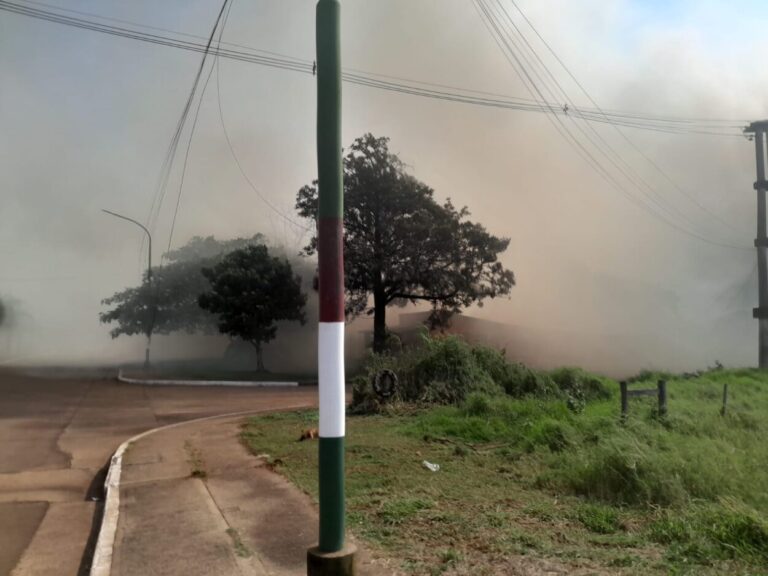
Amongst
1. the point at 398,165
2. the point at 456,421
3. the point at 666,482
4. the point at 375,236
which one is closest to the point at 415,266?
the point at 375,236

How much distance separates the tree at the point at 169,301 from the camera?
103 ft

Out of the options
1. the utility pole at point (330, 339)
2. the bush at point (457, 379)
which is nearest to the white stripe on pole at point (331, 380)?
the utility pole at point (330, 339)

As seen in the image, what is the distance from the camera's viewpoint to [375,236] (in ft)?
82.7

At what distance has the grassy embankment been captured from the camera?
4.26 m

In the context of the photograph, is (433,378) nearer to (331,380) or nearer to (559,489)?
(559,489)

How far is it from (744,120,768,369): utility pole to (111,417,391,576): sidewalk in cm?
1985

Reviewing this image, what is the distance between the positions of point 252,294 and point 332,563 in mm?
24353

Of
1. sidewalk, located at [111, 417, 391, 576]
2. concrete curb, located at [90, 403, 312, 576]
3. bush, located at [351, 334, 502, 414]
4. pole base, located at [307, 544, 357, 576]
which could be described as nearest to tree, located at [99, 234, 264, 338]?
bush, located at [351, 334, 502, 414]

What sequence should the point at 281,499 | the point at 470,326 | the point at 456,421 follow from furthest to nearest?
the point at 470,326
the point at 456,421
the point at 281,499

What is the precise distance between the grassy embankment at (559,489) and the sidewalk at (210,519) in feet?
1.45

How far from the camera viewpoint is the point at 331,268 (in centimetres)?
325

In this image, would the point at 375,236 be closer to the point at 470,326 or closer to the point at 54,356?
the point at 470,326

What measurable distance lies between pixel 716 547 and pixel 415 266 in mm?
20825

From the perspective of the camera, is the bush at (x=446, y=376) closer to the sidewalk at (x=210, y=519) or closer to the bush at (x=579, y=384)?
the bush at (x=579, y=384)
